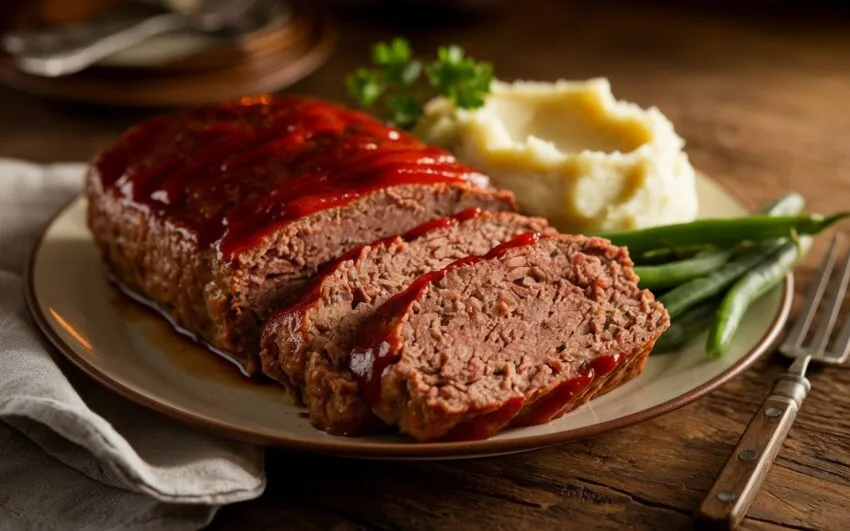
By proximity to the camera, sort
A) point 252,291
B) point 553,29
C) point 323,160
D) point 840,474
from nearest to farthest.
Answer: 1. point 840,474
2. point 252,291
3. point 323,160
4. point 553,29

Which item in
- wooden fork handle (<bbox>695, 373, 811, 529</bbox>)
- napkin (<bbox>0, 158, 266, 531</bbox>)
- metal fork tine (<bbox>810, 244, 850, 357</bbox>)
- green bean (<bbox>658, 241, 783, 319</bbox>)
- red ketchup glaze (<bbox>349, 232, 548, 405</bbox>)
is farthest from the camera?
metal fork tine (<bbox>810, 244, 850, 357</bbox>)

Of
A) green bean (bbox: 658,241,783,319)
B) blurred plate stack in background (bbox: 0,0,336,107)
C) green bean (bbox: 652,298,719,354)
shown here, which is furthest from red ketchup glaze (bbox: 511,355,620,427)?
blurred plate stack in background (bbox: 0,0,336,107)

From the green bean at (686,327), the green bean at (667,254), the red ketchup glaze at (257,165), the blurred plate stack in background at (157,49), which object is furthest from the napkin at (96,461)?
the blurred plate stack in background at (157,49)

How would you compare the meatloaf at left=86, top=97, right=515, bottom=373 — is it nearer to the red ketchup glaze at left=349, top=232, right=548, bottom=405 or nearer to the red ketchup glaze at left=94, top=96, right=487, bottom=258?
the red ketchup glaze at left=94, top=96, right=487, bottom=258

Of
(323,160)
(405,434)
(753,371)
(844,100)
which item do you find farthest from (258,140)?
(844,100)

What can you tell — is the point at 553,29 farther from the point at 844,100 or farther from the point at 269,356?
the point at 269,356

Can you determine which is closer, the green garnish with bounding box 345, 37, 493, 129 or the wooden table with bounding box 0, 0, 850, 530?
the wooden table with bounding box 0, 0, 850, 530
